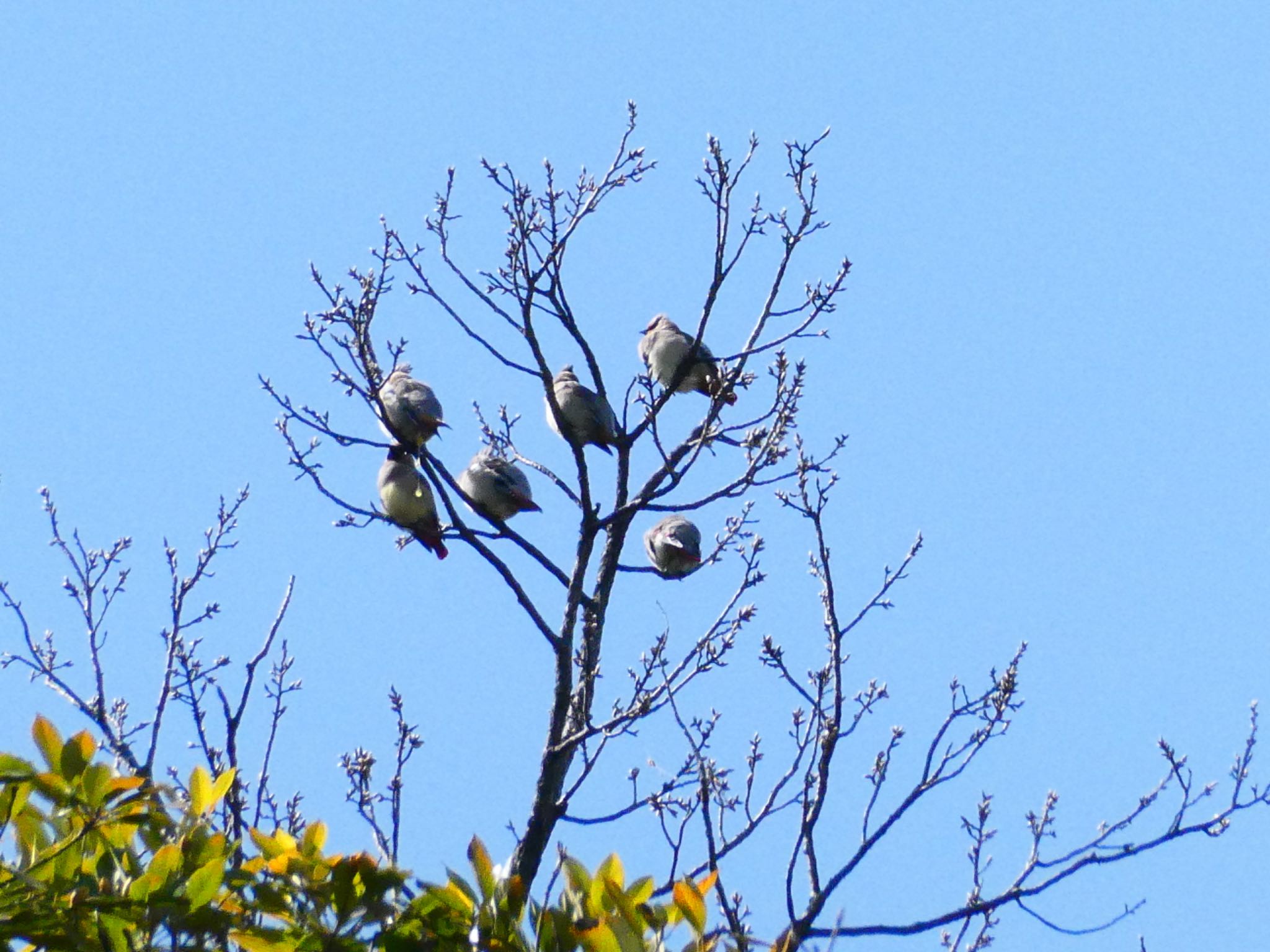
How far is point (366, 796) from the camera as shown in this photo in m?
4.96

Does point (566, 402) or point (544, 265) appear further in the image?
point (566, 402)

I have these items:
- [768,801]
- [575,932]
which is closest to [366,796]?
[768,801]

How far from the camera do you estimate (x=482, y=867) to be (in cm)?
292

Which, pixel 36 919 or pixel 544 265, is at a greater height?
pixel 544 265

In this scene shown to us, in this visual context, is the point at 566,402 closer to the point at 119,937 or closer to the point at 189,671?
the point at 189,671

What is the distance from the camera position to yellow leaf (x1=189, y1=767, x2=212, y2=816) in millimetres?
3184

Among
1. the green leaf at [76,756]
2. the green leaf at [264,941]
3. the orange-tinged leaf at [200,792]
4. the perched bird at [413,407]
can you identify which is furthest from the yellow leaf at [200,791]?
the perched bird at [413,407]

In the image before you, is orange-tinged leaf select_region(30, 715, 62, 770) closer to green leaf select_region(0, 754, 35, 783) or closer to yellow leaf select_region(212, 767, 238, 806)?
green leaf select_region(0, 754, 35, 783)

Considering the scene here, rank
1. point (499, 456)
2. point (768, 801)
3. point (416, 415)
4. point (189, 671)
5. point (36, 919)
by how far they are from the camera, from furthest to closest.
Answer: point (416, 415) < point (499, 456) < point (189, 671) < point (768, 801) < point (36, 919)

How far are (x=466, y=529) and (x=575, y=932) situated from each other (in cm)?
266

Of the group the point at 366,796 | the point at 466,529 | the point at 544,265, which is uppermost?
the point at 544,265

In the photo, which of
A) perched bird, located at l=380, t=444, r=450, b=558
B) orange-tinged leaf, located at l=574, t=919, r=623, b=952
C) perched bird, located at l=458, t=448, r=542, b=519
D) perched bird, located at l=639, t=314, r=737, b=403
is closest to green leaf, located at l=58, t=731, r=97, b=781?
orange-tinged leaf, located at l=574, t=919, r=623, b=952

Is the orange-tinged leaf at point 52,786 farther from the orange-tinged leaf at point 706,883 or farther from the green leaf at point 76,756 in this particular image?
the orange-tinged leaf at point 706,883

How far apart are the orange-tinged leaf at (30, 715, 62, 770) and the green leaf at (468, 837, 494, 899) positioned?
80cm
